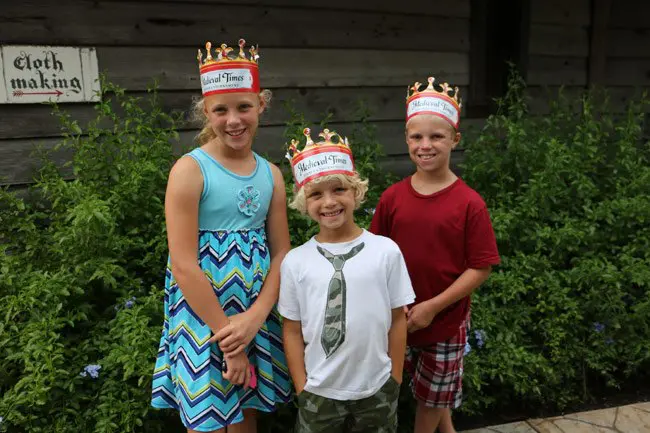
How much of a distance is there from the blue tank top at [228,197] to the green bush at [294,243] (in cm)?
79

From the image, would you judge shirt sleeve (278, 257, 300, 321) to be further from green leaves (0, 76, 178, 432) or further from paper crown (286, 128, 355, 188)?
green leaves (0, 76, 178, 432)

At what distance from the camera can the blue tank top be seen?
5.98ft

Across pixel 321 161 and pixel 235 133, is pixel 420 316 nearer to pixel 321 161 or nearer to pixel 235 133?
pixel 321 161

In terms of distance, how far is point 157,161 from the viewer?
3016mm

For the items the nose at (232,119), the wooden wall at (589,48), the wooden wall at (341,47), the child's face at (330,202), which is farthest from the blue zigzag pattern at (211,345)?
the wooden wall at (589,48)

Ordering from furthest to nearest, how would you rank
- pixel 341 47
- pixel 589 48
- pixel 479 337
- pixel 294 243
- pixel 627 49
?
pixel 627 49 < pixel 589 48 < pixel 341 47 < pixel 294 243 < pixel 479 337

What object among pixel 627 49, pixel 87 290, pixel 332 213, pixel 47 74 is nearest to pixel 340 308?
pixel 332 213

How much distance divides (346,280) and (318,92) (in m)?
2.68

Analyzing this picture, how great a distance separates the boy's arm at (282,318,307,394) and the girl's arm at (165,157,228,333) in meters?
0.24

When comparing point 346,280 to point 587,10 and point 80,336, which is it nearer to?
point 80,336

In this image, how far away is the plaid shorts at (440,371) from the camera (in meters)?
2.25

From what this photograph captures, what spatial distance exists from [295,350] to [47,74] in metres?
2.37

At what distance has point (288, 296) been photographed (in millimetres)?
1866

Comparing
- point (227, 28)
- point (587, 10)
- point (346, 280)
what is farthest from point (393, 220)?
point (587, 10)
